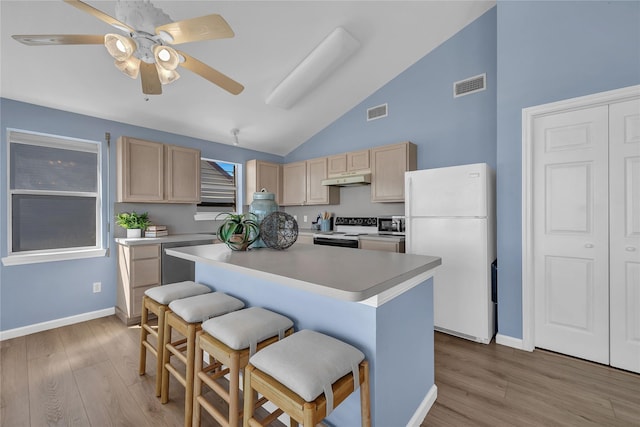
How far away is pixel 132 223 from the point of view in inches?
134

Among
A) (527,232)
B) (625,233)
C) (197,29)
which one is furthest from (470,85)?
(197,29)

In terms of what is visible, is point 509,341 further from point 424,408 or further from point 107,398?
point 107,398

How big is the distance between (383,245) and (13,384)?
3374mm

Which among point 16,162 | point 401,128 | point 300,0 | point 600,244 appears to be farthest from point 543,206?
point 16,162

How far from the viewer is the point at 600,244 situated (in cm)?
215

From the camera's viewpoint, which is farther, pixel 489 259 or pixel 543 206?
pixel 489 259

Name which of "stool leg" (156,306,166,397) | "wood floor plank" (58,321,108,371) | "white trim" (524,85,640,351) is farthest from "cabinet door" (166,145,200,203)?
"white trim" (524,85,640,351)

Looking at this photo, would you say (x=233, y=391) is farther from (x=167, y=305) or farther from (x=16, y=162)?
(x=16, y=162)

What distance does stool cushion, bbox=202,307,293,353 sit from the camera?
4.19 ft

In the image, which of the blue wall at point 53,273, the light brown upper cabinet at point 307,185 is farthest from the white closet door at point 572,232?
the blue wall at point 53,273

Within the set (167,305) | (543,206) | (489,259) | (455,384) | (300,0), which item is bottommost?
(455,384)

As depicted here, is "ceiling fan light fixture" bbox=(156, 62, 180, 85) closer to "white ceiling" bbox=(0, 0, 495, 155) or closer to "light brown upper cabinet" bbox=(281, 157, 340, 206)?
"white ceiling" bbox=(0, 0, 495, 155)

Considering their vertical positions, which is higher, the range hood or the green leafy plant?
the range hood

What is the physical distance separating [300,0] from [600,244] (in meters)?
3.24
